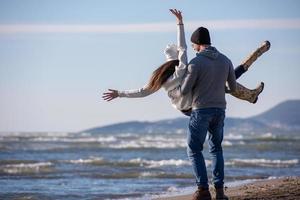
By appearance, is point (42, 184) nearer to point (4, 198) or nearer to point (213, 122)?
point (4, 198)

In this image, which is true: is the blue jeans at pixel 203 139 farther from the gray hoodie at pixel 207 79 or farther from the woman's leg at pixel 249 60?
the woman's leg at pixel 249 60

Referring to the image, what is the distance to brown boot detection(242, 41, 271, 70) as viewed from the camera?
7.67m

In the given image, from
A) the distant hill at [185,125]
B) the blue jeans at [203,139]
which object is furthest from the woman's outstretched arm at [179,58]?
the distant hill at [185,125]

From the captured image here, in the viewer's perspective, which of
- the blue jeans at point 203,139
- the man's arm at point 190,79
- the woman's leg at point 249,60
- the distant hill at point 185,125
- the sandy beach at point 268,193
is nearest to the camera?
the man's arm at point 190,79

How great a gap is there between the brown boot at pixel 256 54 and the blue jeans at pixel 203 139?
865 millimetres

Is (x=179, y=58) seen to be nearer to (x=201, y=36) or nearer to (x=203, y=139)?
(x=201, y=36)

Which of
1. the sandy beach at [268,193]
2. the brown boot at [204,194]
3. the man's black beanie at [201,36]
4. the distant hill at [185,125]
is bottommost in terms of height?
the sandy beach at [268,193]

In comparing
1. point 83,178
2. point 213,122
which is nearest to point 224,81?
point 213,122

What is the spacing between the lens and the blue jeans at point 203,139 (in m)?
6.96

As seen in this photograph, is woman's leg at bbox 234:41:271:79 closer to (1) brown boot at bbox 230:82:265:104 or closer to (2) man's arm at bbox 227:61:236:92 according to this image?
(1) brown boot at bbox 230:82:265:104

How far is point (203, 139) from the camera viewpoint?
706 centimetres

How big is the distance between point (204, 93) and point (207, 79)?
0.49ft

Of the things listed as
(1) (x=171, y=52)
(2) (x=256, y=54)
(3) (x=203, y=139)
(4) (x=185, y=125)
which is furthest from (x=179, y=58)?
(4) (x=185, y=125)

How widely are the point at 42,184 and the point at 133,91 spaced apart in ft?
23.0
